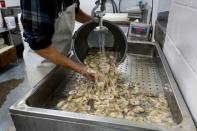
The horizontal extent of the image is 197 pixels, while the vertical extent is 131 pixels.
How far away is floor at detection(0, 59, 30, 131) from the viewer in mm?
1915

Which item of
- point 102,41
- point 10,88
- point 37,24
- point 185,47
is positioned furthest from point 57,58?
point 10,88

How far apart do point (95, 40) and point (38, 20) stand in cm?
42

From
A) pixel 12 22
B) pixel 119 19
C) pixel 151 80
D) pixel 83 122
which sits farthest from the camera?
pixel 12 22

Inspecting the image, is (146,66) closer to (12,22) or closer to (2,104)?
(2,104)

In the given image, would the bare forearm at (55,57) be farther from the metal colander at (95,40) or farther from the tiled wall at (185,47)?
the tiled wall at (185,47)

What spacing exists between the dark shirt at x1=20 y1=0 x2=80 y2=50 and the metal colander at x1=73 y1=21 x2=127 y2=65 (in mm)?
196

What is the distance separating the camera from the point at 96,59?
109cm

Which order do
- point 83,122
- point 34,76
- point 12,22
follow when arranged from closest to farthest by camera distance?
point 83,122, point 34,76, point 12,22

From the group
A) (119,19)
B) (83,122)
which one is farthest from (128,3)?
(83,122)

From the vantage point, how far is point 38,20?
2.64ft

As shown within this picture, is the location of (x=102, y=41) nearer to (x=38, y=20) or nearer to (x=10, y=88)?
(x=38, y=20)

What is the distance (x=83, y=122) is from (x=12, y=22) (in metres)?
3.07

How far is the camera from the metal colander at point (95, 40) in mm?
1026

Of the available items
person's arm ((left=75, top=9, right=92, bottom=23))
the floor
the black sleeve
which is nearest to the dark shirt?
the black sleeve
